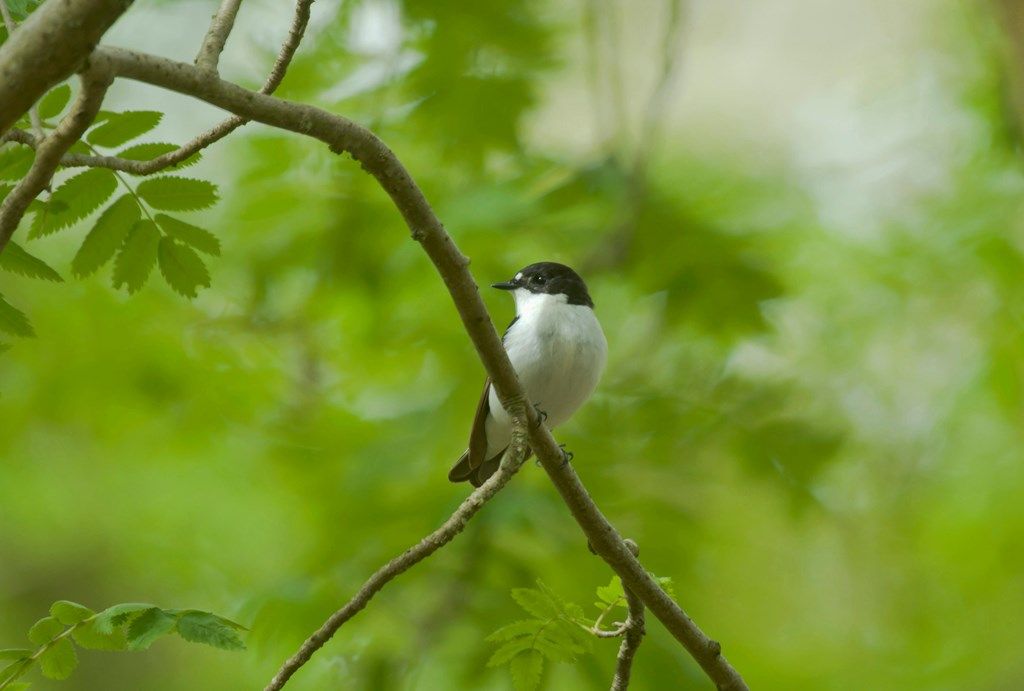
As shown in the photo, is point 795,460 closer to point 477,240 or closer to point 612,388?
point 612,388

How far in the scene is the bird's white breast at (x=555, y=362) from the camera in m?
5.11

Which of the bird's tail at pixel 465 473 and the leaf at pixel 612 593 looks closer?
the leaf at pixel 612 593

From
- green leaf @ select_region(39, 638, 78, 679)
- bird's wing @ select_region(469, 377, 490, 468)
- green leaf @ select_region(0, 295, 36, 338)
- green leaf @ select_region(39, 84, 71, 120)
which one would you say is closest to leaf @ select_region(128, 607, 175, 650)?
green leaf @ select_region(39, 638, 78, 679)

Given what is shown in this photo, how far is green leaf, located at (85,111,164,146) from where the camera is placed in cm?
298

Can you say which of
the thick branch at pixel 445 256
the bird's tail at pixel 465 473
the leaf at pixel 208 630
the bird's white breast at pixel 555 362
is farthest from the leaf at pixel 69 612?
the bird's tail at pixel 465 473

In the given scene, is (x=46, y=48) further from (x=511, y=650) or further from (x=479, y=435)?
(x=479, y=435)

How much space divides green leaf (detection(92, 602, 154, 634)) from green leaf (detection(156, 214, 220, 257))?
0.98 m

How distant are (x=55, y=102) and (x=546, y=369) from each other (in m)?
2.70

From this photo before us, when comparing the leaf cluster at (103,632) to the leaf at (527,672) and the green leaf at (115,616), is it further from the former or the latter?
the leaf at (527,672)

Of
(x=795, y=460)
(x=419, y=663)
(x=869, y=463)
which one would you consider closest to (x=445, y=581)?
(x=419, y=663)

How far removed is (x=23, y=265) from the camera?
263 centimetres

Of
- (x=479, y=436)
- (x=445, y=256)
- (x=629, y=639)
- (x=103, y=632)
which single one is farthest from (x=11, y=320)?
(x=479, y=436)

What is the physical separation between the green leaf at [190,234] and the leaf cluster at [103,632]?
3.26ft

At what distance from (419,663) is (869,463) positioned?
5.22 m
